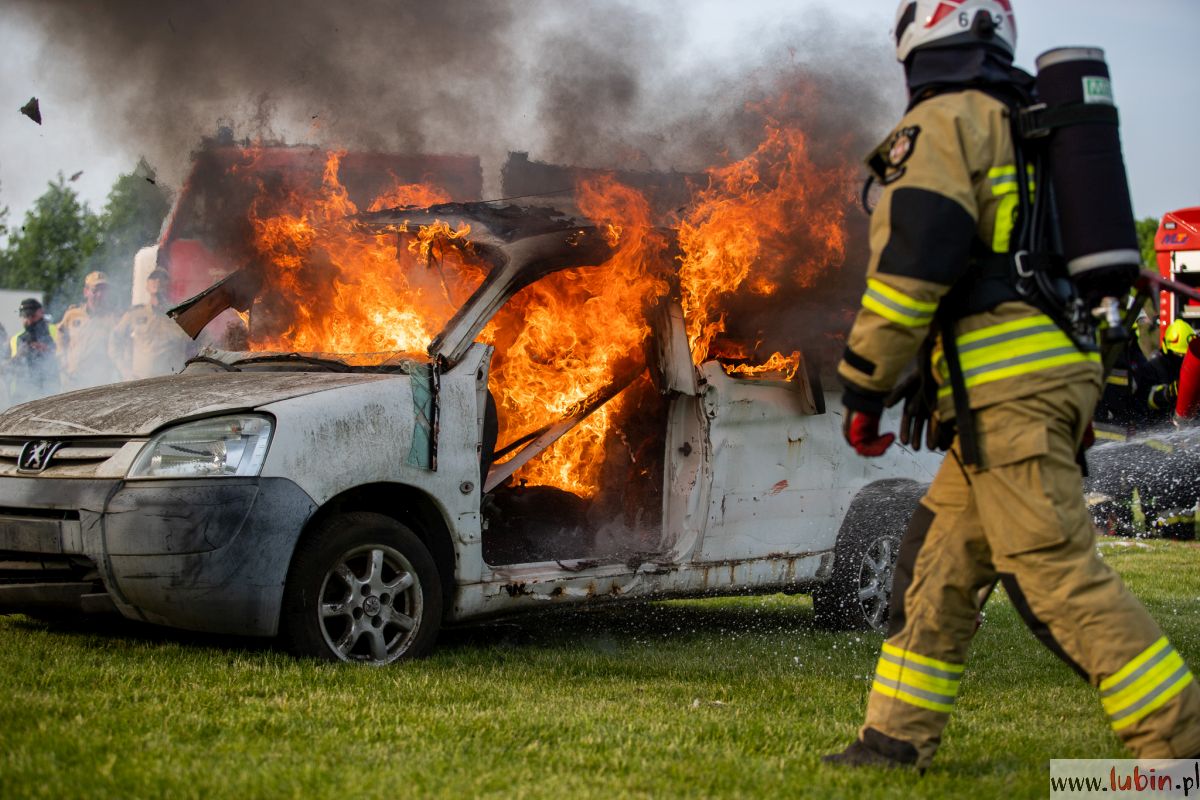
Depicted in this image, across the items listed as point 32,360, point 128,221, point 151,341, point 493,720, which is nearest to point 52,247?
point 128,221

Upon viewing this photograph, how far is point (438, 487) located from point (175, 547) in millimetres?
1106

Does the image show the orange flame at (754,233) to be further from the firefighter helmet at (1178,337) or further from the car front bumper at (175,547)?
the firefighter helmet at (1178,337)

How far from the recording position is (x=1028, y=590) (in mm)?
3455

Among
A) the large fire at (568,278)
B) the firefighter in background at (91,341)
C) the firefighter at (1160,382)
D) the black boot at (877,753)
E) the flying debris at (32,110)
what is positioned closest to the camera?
the black boot at (877,753)

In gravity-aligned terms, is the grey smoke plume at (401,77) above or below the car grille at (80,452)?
above

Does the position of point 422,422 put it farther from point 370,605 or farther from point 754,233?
point 754,233

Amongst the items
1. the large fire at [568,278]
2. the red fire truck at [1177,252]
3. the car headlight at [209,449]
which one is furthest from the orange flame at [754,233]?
the red fire truck at [1177,252]

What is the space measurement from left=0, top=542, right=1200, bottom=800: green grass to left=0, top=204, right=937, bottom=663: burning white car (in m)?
0.30

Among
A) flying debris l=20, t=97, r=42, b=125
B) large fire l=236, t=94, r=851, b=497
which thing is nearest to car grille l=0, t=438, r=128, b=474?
large fire l=236, t=94, r=851, b=497

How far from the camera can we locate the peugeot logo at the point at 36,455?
504cm

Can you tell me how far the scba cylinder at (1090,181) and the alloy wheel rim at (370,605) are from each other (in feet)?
9.32

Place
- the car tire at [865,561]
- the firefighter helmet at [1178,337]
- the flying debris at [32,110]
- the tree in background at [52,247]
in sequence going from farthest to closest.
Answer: the tree in background at [52,247]
the firefighter helmet at [1178,337]
the flying debris at [32,110]
the car tire at [865,561]

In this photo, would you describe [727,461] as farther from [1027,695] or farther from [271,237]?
[271,237]

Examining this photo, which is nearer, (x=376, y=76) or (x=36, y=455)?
(x=36, y=455)
